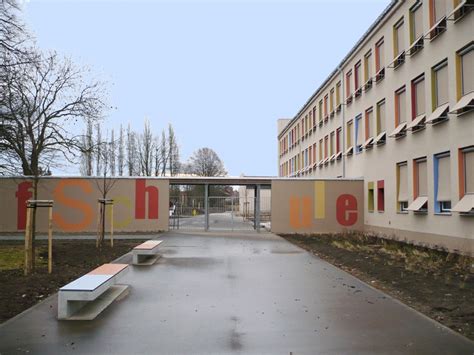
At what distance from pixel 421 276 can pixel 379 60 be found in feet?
52.1

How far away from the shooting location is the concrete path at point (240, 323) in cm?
532

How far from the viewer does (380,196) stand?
910 inches

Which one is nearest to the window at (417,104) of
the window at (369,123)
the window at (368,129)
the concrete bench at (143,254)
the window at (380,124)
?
the window at (380,124)

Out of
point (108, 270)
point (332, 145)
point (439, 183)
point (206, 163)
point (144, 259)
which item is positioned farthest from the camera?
point (206, 163)

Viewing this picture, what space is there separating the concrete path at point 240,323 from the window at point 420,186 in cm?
903

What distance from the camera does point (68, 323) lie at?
6.26 metres

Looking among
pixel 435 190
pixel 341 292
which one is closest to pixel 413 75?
pixel 435 190

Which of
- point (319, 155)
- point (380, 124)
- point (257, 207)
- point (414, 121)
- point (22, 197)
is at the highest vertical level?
point (380, 124)

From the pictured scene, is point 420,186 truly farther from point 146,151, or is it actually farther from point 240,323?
point 146,151

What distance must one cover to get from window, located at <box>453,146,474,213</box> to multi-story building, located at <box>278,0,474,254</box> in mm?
34

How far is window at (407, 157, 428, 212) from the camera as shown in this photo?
17.8 m

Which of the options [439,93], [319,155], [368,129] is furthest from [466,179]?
[319,155]

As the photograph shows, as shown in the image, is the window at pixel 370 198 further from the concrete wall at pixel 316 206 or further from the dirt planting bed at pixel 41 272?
the dirt planting bed at pixel 41 272

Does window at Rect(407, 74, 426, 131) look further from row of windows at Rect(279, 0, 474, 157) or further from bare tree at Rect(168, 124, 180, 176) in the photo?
bare tree at Rect(168, 124, 180, 176)
